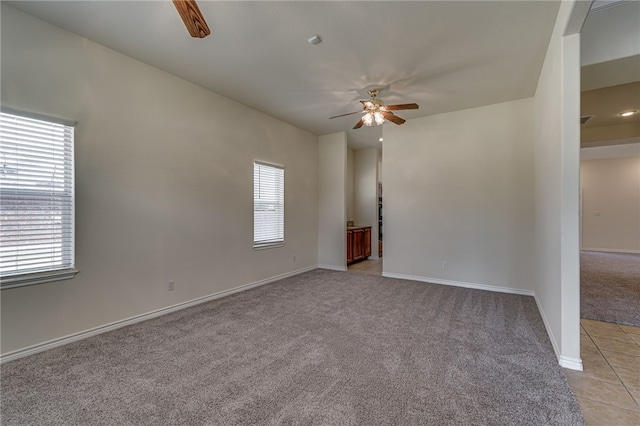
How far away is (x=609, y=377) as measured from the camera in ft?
6.73

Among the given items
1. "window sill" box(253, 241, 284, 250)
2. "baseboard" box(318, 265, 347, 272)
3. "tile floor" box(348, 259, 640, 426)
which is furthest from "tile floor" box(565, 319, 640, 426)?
"window sill" box(253, 241, 284, 250)

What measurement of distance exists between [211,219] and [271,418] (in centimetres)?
283

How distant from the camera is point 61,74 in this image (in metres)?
2.55

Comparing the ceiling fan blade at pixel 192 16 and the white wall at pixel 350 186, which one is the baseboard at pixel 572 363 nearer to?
the ceiling fan blade at pixel 192 16

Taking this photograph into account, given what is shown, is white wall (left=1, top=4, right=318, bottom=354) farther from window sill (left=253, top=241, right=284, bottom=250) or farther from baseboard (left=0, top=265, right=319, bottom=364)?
window sill (left=253, top=241, right=284, bottom=250)

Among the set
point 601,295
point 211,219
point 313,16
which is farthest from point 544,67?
point 211,219

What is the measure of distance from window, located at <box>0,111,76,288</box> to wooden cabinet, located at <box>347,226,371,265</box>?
16.0 ft

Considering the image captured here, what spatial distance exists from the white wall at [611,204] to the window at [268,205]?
946cm

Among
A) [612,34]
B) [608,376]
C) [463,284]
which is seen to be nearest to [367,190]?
Answer: [463,284]

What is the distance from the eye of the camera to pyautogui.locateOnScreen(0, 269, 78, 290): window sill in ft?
7.43

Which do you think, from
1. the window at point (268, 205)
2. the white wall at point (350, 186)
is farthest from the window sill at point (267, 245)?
the white wall at point (350, 186)

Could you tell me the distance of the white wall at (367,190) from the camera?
727cm

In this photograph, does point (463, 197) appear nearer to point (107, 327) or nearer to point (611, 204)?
point (107, 327)

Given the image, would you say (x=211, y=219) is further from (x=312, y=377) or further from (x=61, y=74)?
(x=312, y=377)
